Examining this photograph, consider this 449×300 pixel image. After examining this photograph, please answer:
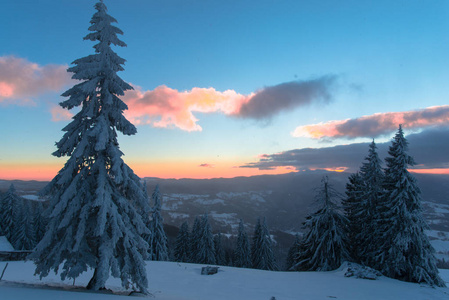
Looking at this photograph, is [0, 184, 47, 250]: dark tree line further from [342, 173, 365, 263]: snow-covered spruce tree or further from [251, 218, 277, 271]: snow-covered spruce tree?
[342, 173, 365, 263]: snow-covered spruce tree

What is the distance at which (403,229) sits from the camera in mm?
19859

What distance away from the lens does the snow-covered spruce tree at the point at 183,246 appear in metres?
48.5

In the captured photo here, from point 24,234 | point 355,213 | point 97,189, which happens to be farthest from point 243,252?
point 97,189

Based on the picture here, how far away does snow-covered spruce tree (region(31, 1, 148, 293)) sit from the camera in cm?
963

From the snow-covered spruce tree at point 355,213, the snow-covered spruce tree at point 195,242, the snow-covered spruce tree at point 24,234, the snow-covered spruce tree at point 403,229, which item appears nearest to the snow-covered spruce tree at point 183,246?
the snow-covered spruce tree at point 195,242

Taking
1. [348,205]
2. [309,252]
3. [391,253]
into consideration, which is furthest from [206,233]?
[391,253]

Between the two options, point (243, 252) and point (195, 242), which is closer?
point (195, 242)

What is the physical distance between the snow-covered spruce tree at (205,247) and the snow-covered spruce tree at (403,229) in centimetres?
2946

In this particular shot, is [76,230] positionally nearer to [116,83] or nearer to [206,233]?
[116,83]

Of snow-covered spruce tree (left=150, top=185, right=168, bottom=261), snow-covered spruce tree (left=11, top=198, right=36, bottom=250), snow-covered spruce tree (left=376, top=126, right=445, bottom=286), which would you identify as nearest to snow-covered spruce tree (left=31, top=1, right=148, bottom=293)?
snow-covered spruce tree (left=376, top=126, right=445, bottom=286)

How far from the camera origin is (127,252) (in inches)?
414

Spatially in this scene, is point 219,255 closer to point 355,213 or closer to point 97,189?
point 355,213

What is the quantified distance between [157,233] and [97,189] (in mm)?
30565

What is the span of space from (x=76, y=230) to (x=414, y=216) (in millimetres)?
24166
